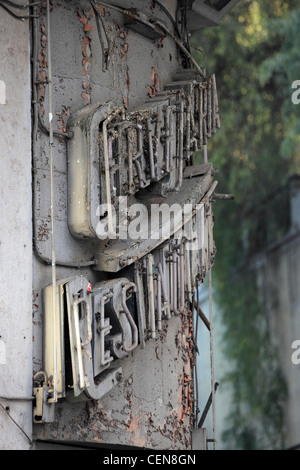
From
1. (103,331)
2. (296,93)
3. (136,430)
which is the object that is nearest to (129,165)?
(103,331)

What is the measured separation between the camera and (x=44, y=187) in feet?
28.0

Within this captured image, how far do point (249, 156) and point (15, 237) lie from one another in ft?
43.9

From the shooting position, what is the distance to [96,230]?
8.57 metres

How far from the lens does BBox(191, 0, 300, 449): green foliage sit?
20344 millimetres

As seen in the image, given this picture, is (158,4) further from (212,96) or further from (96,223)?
(96,223)

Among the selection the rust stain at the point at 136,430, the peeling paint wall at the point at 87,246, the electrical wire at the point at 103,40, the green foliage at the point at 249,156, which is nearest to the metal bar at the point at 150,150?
the peeling paint wall at the point at 87,246

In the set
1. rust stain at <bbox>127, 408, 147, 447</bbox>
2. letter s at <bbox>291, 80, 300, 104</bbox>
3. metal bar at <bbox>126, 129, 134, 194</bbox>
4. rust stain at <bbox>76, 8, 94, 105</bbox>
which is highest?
letter s at <bbox>291, 80, 300, 104</bbox>

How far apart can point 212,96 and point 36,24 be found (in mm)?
2255

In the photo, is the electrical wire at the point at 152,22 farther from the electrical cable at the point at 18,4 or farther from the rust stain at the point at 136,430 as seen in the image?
the rust stain at the point at 136,430

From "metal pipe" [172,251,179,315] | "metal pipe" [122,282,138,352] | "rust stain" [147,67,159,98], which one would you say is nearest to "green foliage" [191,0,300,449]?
"rust stain" [147,67,159,98]

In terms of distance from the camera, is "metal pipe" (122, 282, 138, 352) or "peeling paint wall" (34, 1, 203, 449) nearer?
"peeling paint wall" (34, 1, 203, 449)

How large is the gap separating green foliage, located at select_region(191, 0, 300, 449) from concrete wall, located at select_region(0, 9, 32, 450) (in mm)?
11718

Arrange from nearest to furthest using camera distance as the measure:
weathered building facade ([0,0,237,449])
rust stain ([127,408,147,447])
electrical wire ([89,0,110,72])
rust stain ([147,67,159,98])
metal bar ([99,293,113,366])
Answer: weathered building facade ([0,0,237,449]) < metal bar ([99,293,113,366]) < rust stain ([127,408,147,447]) < electrical wire ([89,0,110,72]) < rust stain ([147,67,159,98])

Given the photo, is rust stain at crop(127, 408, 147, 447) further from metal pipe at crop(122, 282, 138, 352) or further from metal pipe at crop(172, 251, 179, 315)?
metal pipe at crop(172, 251, 179, 315)
